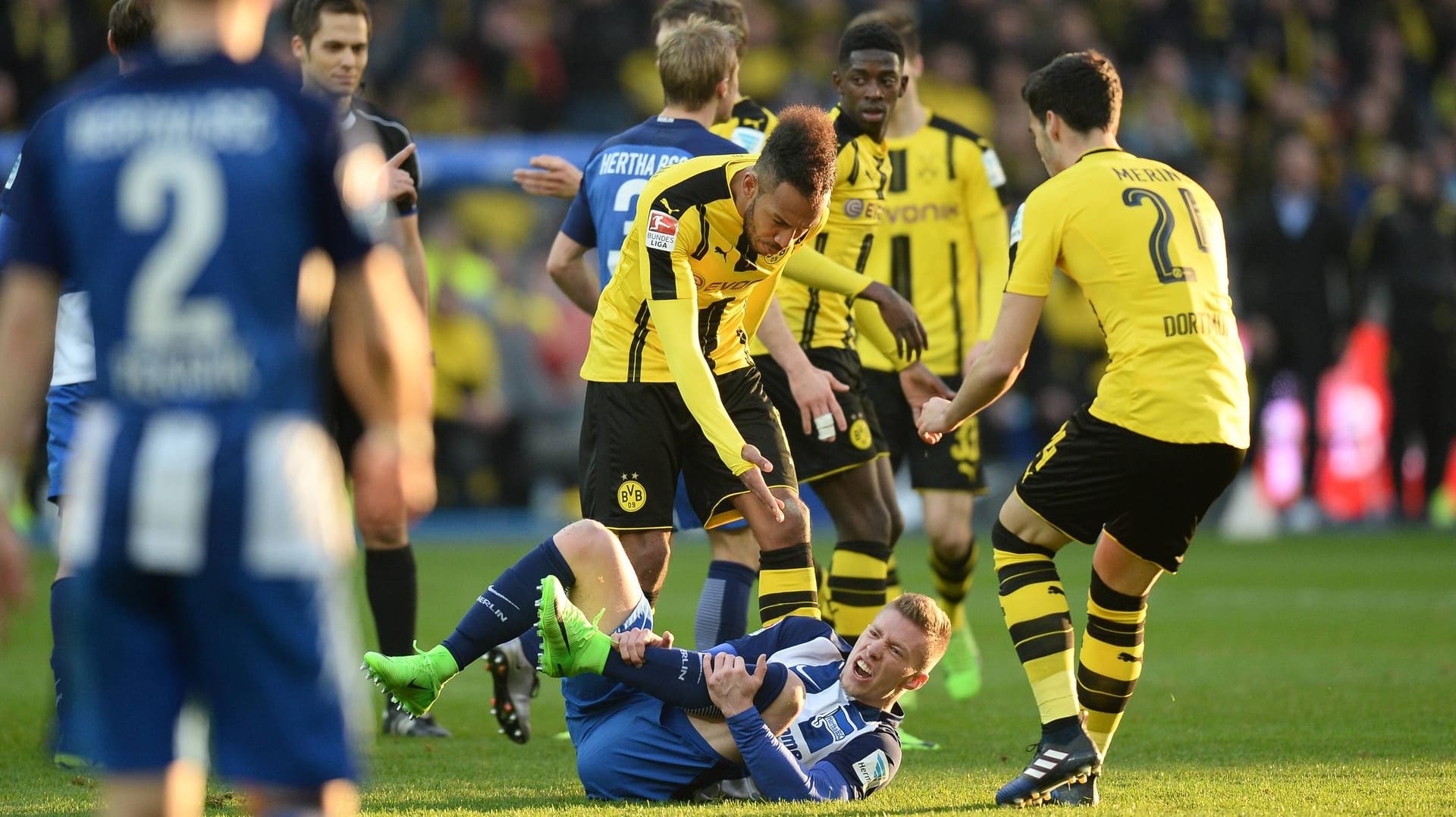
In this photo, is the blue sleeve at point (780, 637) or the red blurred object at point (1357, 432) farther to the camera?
the red blurred object at point (1357, 432)

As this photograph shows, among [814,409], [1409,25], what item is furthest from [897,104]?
[1409,25]

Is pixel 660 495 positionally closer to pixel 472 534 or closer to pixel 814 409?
pixel 814 409

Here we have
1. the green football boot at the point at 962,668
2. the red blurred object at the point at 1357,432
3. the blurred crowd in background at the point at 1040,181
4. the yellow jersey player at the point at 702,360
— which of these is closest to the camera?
the yellow jersey player at the point at 702,360

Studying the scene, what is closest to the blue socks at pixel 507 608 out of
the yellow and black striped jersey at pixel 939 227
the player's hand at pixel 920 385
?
the player's hand at pixel 920 385

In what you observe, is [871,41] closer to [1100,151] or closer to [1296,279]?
[1100,151]

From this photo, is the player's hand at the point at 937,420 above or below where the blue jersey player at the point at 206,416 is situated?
below

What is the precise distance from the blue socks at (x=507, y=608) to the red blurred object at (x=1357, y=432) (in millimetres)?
12274

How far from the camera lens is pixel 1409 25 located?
2075cm

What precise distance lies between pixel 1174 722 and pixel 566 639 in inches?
112

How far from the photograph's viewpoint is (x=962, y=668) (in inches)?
309

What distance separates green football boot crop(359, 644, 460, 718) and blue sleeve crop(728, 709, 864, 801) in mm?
855

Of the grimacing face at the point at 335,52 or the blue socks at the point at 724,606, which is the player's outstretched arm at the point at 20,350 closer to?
the blue socks at the point at 724,606

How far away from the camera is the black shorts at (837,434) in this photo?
6867 millimetres

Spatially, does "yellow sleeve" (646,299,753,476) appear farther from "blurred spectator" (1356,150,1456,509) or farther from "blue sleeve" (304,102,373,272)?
"blurred spectator" (1356,150,1456,509)
